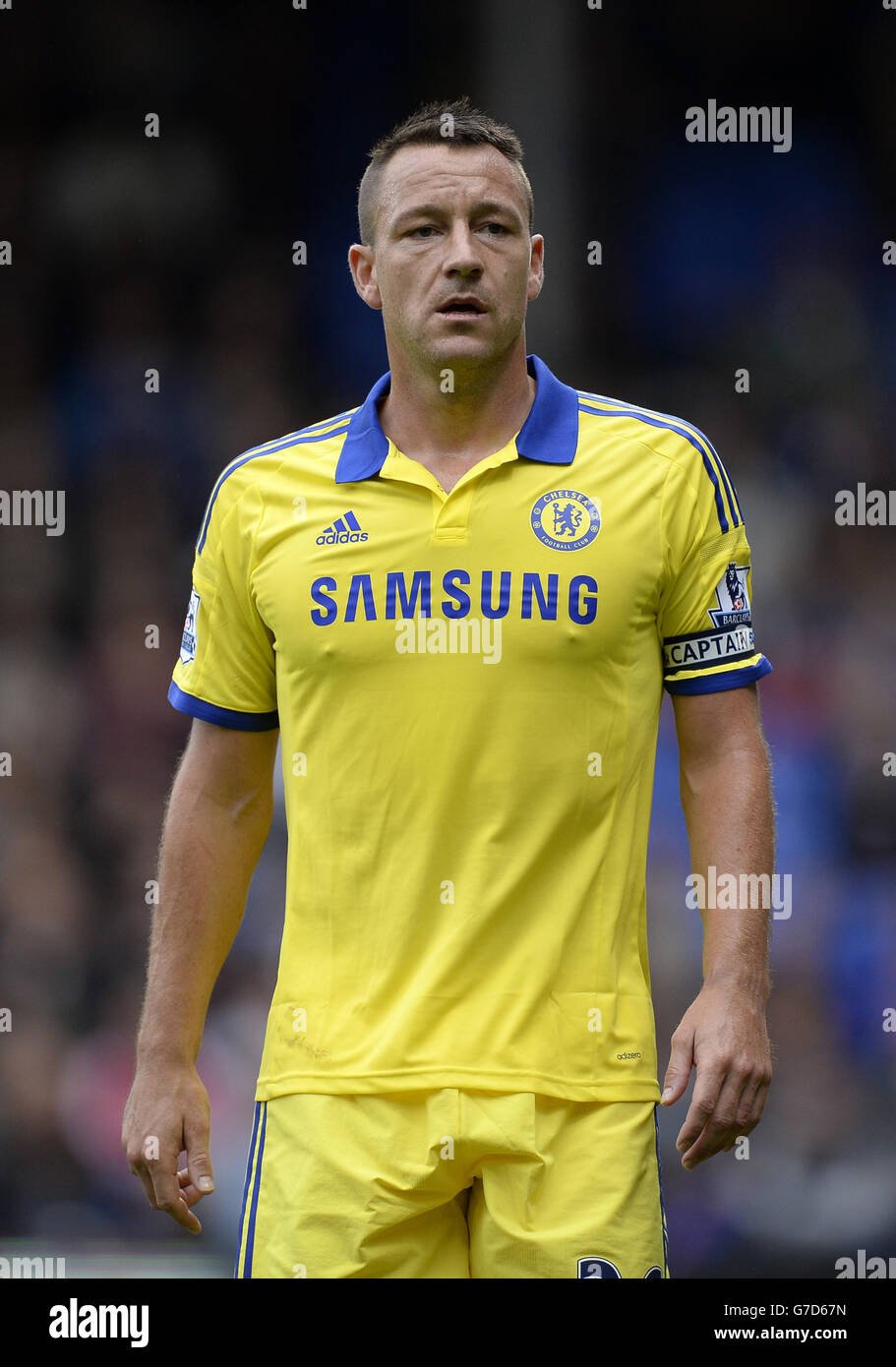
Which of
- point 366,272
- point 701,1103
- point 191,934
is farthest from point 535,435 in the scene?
point 701,1103

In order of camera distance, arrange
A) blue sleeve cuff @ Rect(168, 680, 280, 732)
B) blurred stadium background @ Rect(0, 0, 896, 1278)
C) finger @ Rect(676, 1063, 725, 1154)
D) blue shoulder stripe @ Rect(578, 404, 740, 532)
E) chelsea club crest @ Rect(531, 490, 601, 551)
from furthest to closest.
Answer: blurred stadium background @ Rect(0, 0, 896, 1278) → blue sleeve cuff @ Rect(168, 680, 280, 732) → blue shoulder stripe @ Rect(578, 404, 740, 532) → chelsea club crest @ Rect(531, 490, 601, 551) → finger @ Rect(676, 1063, 725, 1154)

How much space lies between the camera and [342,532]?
3.20 metres

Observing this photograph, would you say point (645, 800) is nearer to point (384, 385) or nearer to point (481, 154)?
point (384, 385)

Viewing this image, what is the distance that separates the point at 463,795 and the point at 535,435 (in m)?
0.65

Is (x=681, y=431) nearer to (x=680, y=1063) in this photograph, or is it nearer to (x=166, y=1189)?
(x=680, y=1063)

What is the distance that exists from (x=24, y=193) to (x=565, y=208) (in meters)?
1.65

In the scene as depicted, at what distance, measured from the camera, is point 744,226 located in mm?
5730

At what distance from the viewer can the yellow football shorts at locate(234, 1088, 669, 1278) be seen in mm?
2908

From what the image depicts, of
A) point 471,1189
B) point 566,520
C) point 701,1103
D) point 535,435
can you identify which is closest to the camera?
point 701,1103

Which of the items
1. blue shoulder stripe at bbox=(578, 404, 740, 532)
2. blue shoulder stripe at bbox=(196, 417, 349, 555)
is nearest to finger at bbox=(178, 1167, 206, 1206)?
blue shoulder stripe at bbox=(196, 417, 349, 555)

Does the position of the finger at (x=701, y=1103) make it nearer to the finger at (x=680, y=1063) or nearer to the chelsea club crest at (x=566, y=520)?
the finger at (x=680, y=1063)

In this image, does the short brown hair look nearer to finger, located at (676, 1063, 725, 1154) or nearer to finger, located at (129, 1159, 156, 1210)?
finger, located at (676, 1063, 725, 1154)

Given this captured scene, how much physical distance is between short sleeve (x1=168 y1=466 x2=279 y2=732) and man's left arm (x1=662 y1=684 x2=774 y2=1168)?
2.39ft

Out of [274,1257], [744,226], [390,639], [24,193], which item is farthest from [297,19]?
[274,1257]
